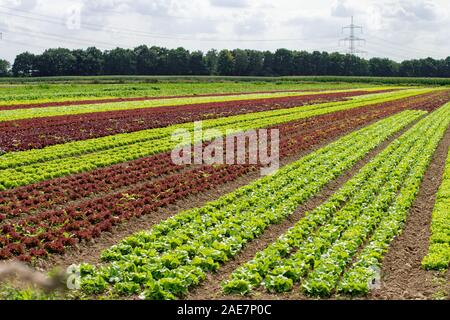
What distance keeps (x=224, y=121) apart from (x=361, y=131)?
8890mm

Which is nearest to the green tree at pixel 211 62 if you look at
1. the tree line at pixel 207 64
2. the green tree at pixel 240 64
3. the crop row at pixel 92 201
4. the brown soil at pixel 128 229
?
the tree line at pixel 207 64

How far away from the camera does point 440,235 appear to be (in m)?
12.4

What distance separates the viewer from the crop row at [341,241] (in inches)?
379

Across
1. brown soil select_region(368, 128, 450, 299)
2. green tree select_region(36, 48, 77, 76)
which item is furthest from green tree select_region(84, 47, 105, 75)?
brown soil select_region(368, 128, 450, 299)

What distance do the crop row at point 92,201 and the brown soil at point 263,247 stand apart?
11.2 ft

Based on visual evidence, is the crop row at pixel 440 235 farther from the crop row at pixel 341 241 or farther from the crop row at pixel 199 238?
the crop row at pixel 199 238

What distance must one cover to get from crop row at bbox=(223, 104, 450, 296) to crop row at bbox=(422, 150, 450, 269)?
0.80 metres

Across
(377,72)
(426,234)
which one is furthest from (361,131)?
(377,72)

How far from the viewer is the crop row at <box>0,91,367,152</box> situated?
24.1m

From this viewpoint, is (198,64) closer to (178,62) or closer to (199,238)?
(178,62)

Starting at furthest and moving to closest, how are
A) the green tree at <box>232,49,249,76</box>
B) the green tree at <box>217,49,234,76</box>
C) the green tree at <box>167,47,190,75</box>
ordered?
the green tree at <box>232,49,249,76</box> < the green tree at <box>217,49,234,76</box> < the green tree at <box>167,47,190,75</box>

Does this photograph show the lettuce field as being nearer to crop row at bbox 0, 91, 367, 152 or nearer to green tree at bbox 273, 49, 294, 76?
crop row at bbox 0, 91, 367, 152

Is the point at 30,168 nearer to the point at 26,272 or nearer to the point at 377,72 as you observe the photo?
the point at 26,272

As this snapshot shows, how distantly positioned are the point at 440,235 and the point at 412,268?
208 cm
